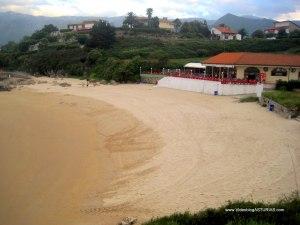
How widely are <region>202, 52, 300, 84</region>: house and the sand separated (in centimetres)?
843

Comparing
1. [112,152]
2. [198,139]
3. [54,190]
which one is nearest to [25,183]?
[54,190]

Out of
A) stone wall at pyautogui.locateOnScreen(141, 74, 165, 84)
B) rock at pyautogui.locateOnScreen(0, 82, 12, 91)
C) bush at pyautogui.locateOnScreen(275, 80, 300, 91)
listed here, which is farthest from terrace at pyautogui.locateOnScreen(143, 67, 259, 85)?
rock at pyautogui.locateOnScreen(0, 82, 12, 91)

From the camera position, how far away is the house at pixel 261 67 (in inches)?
1455

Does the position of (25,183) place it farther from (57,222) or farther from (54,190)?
(57,222)

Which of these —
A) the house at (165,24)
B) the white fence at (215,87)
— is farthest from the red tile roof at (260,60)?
the house at (165,24)

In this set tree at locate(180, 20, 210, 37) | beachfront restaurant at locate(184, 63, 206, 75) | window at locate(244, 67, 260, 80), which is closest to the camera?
window at locate(244, 67, 260, 80)

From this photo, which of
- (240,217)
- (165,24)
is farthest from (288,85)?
(165,24)

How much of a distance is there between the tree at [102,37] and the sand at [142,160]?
36.5 meters

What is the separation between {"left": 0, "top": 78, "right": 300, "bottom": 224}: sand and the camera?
13055mm

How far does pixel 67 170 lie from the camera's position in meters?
16.6

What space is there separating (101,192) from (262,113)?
14.3 meters

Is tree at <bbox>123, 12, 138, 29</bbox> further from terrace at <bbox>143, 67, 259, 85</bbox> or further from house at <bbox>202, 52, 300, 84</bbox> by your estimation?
house at <bbox>202, 52, 300, 84</bbox>

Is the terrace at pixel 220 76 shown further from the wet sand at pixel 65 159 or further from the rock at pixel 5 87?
the rock at pixel 5 87

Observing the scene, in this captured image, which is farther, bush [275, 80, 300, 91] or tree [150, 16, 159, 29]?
tree [150, 16, 159, 29]
